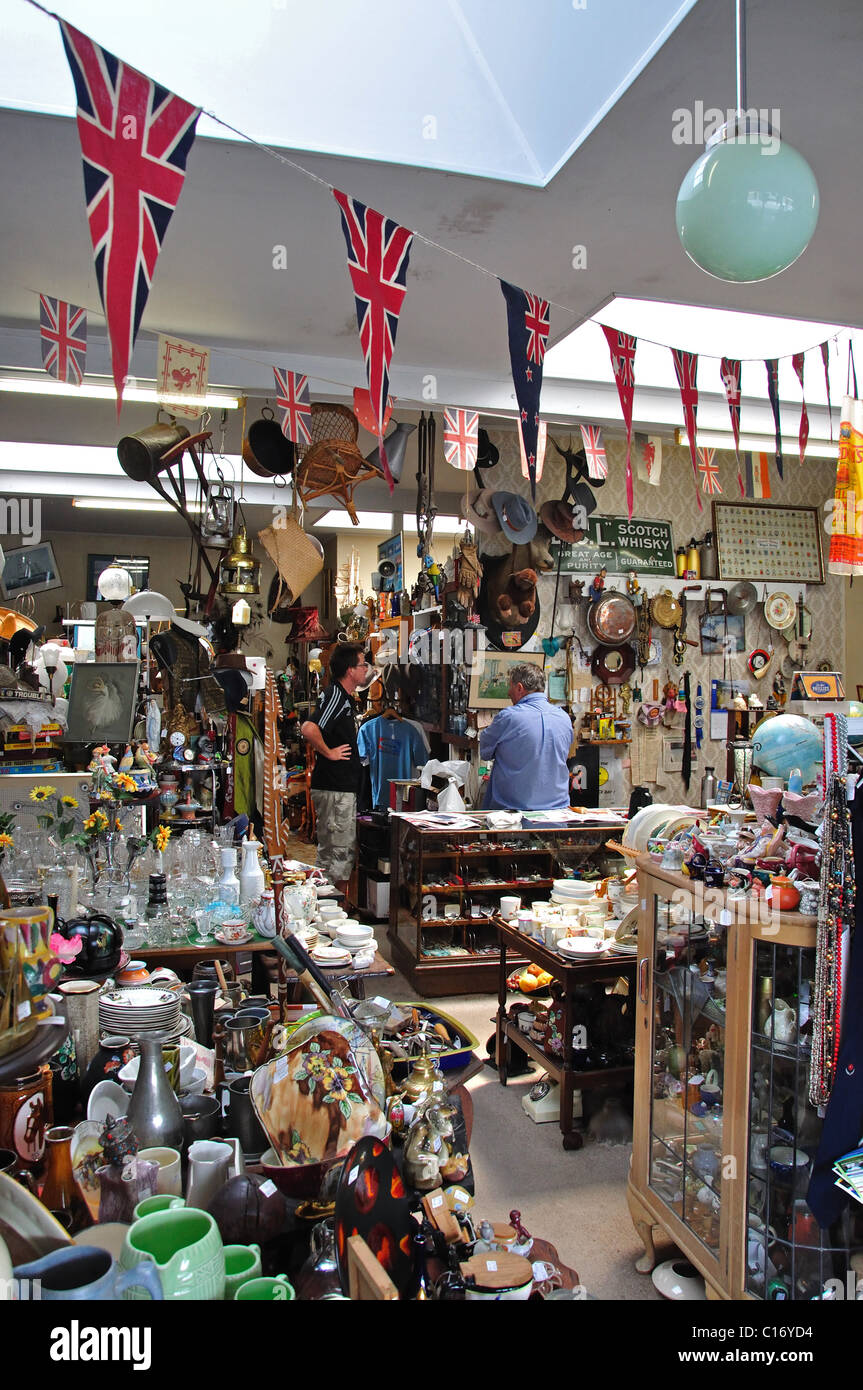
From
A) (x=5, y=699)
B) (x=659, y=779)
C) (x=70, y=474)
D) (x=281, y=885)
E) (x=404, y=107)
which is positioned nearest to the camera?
(x=404, y=107)

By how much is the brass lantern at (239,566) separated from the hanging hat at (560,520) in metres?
2.46

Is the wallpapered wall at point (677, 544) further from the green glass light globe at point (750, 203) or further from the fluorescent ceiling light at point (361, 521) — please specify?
the green glass light globe at point (750, 203)

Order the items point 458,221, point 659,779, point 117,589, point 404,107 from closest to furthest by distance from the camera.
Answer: point 404,107 → point 458,221 → point 117,589 → point 659,779

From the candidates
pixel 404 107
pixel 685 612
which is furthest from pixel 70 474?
pixel 404 107

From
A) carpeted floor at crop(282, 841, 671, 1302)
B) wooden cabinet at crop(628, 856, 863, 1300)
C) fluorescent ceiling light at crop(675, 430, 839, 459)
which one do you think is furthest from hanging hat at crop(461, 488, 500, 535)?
wooden cabinet at crop(628, 856, 863, 1300)

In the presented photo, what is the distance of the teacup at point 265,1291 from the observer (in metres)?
1.29

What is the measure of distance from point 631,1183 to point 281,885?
169 cm

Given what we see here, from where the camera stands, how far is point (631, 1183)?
3.08 metres

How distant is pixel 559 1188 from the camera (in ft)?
11.4

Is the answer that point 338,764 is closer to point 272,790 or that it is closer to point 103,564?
point 272,790

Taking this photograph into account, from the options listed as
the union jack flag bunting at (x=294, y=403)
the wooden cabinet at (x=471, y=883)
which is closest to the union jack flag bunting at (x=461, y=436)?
the union jack flag bunting at (x=294, y=403)

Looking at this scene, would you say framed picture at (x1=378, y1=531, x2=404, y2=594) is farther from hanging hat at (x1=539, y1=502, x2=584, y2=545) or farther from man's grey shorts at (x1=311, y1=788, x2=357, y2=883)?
man's grey shorts at (x1=311, y1=788, x2=357, y2=883)

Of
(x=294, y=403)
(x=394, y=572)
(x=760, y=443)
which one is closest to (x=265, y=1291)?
(x=294, y=403)
